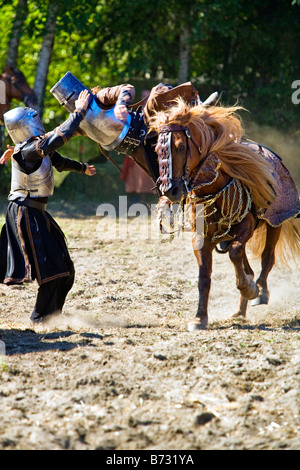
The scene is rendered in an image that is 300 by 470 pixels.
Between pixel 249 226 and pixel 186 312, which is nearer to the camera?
pixel 249 226

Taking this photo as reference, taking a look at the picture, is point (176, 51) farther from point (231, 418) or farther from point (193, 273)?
point (231, 418)

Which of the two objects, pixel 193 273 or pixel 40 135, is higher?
pixel 40 135

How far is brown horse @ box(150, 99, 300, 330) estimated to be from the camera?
3943 mm

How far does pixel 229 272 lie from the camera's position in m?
6.58

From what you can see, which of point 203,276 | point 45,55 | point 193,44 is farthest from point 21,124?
point 193,44

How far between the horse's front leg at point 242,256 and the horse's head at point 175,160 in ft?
2.23

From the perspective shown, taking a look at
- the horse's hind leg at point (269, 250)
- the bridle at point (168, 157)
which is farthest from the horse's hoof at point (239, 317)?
the bridle at point (168, 157)

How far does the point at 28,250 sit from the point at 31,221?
0.70 ft

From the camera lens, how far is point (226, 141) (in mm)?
4301

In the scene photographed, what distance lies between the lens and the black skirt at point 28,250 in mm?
4418

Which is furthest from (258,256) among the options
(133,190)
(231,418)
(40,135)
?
(133,190)

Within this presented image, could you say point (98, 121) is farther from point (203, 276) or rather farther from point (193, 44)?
point (193, 44)
